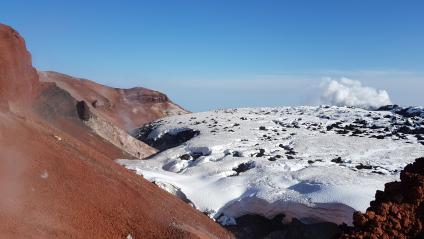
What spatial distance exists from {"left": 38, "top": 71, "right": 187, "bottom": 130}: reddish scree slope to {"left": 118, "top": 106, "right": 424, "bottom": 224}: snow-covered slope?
8834 mm

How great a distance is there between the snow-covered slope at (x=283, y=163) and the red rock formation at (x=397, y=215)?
15.5 feet

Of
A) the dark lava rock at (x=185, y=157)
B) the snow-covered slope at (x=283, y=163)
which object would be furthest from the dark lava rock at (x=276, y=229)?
the dark lava rock at (x=185, y=157)

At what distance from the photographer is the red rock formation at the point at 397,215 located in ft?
49.5

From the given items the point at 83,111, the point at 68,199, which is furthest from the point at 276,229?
the point at 83,111

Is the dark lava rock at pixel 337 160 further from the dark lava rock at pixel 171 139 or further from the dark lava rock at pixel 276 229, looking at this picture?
the dark lava rock at pixel 171 139

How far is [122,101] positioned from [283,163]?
1843 inches

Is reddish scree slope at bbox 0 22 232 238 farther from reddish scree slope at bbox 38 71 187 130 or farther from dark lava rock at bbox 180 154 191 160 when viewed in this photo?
reddish scree slope at bbox 38 71 187 130

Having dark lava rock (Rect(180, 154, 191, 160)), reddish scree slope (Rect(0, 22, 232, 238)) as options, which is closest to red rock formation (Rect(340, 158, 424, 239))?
reddish scree slope (Rect(0, 22, 232, 238))

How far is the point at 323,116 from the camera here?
64.0 meters

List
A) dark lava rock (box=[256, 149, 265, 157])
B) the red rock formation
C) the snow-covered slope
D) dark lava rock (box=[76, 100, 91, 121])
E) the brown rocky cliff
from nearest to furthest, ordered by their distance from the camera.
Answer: the red rock formation < the brown rocky cliff < the snow-covered slope < dark lava rock (box=[256, 149, 265, 157]) < dark lava rock (box=[76, 100, 91, 121])

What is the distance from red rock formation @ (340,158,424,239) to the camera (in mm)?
15094

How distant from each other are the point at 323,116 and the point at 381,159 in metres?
30.8

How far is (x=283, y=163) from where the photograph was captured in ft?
104

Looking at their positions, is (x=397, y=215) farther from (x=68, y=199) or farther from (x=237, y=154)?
(x=237, y=154)
